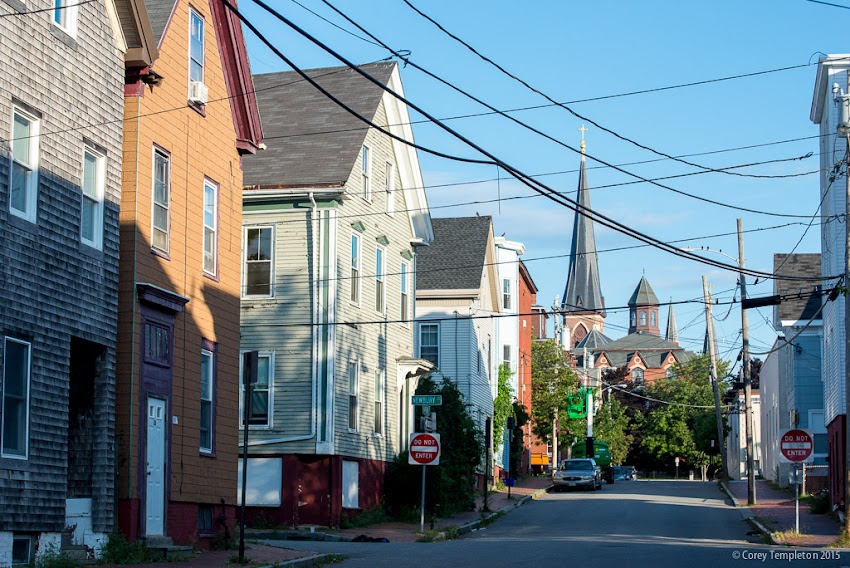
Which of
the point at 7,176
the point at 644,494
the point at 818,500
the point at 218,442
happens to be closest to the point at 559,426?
the point at 644,494

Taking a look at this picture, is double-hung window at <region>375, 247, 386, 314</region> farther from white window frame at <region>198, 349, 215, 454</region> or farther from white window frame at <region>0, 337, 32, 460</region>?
white window frame at <region>0, 337, 32, 460</region>

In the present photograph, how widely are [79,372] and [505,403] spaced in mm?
38732

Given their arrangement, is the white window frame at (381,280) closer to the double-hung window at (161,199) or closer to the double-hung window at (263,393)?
the double-hung window at (263,393)

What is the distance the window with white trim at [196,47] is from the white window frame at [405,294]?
1455 cm

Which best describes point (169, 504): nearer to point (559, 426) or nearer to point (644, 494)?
point (644, 494)

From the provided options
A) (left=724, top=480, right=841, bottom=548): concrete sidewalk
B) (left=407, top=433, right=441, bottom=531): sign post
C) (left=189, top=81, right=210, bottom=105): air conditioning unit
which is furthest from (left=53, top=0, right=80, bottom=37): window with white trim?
(left=724, top=480, right=841, bottom=548): concrete sidewalk

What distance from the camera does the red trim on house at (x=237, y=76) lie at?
22859mm

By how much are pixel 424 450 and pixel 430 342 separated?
18392 millimetres

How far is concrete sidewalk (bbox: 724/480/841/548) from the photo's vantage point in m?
23.6

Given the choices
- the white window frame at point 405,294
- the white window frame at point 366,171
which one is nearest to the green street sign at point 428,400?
the white window frame at point 366,171

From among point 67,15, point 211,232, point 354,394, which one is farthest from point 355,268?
point 67,15

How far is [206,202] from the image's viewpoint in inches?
875

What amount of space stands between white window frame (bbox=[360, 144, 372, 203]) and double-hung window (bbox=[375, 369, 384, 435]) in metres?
5.23

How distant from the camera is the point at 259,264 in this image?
30.5m
